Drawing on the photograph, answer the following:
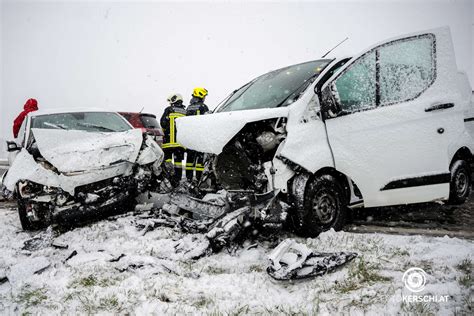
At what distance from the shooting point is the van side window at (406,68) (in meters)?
3.62

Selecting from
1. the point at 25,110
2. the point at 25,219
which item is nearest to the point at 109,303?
the point at 25,219

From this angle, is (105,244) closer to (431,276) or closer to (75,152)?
(75,152)

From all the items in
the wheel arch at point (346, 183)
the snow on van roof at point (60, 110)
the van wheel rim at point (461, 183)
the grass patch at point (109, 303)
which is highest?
the snow on van roof at point (60, 110)

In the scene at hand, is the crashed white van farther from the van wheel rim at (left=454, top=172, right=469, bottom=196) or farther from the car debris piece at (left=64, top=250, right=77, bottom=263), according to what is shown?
the car debris piece at (left=64, top=250, right=77, bottom=263)

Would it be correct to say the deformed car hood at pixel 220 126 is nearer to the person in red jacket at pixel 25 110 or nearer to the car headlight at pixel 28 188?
the car headlight at pixel 28 188

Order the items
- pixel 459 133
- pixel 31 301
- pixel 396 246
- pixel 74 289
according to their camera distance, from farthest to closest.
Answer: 1. pixel 459 133
2. pixel 396 246
3. pixel 74 289
4. pixel 31 301

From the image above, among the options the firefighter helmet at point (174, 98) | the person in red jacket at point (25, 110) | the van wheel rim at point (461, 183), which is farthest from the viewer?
the person in red jacket at point (25, 110)

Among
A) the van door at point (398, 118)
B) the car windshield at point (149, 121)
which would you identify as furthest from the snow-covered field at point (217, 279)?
the car windshield at point (149, 121)

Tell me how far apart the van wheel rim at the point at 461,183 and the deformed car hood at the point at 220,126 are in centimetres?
270

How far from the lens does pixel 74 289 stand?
243 cm

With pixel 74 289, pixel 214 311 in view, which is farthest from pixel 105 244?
pixel 214 311

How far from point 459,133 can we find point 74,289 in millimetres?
→ 4463

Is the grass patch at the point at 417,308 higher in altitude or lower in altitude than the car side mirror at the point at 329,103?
lower

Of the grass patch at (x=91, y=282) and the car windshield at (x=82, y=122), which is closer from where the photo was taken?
the grass patch at (x=91, y=282)
